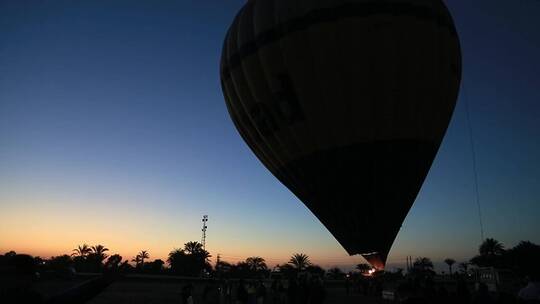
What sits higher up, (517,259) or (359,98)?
(359,98)

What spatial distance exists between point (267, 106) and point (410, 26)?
6.22 m

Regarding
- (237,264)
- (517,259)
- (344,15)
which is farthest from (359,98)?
(237,264)

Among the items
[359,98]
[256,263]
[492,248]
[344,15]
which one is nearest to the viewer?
[344,15]

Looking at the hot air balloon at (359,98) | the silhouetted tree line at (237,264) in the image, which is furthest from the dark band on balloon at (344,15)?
the silhouetted tree line at (237,264)

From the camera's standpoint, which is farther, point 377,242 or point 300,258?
point 300,258

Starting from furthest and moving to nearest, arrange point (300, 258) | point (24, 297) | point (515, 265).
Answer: point (300, 258) → point (515, 265) → point (24, 297)

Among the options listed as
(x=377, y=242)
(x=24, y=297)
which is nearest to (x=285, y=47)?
(x=377, y=242)

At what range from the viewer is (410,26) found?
48.2 ft

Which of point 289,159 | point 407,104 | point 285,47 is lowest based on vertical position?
point 289,159

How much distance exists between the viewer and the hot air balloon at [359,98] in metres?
14.6

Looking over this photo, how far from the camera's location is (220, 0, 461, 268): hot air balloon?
576 inches

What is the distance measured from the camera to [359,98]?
→ 14844mm

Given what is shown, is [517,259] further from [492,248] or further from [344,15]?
[344,15]

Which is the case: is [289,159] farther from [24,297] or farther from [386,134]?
[24,297]
